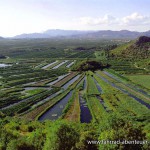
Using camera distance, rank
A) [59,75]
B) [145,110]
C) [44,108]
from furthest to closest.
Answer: [59,75] < [44,108] < [145,110]

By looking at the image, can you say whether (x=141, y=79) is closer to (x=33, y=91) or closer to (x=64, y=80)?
(x=64, y=80)

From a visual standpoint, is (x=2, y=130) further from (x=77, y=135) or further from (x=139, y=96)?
(x=139, y=96)

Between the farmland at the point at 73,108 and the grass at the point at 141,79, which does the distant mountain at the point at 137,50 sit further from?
the grass at the point at 141,79

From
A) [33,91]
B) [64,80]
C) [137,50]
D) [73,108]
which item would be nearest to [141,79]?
[64,80]

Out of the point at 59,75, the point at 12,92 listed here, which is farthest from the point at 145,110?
the point at 59,75

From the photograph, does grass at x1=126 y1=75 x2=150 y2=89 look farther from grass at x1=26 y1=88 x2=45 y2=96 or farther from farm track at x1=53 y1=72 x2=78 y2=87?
grass at x1=26 y1=88 x2=45 y2=96

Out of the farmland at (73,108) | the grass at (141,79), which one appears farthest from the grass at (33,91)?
the grass at (141,79)
